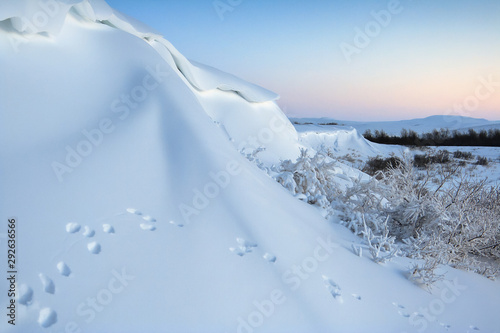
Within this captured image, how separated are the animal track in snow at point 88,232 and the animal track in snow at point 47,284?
35 centimetres

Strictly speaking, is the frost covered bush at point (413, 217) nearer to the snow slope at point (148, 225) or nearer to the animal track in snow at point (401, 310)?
the snow slope at point (148, 225)

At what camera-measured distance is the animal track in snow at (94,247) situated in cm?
217

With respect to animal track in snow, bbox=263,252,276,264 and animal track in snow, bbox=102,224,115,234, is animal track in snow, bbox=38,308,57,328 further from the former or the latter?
animal track in snow, bbox=263,252,276,264

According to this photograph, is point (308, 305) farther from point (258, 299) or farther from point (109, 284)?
point (109, 284)

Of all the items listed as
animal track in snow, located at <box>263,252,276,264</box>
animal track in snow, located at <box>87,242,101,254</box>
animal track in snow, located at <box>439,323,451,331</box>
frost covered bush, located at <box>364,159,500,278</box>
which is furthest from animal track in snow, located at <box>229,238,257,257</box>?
frost covered bush, located at <box>364,159,500,278</box>

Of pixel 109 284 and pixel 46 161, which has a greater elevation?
pixel 46 161

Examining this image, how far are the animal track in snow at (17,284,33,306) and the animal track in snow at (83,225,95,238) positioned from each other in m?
0.45

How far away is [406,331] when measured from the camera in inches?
91.5

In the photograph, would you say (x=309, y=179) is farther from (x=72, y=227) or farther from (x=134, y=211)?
(x=72, y=227)

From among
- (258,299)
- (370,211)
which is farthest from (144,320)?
(370,211)

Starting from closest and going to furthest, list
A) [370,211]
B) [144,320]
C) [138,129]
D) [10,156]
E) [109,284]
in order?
[144,320]
[109,284]
[10,156]
[138,129]
[370,211]

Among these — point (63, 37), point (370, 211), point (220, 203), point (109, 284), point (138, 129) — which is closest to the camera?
point (109, 284)

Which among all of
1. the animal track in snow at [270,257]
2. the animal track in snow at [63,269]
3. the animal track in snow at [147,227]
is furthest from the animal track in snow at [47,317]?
the animal track in snow at [270,257]

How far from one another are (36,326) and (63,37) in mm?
3209
